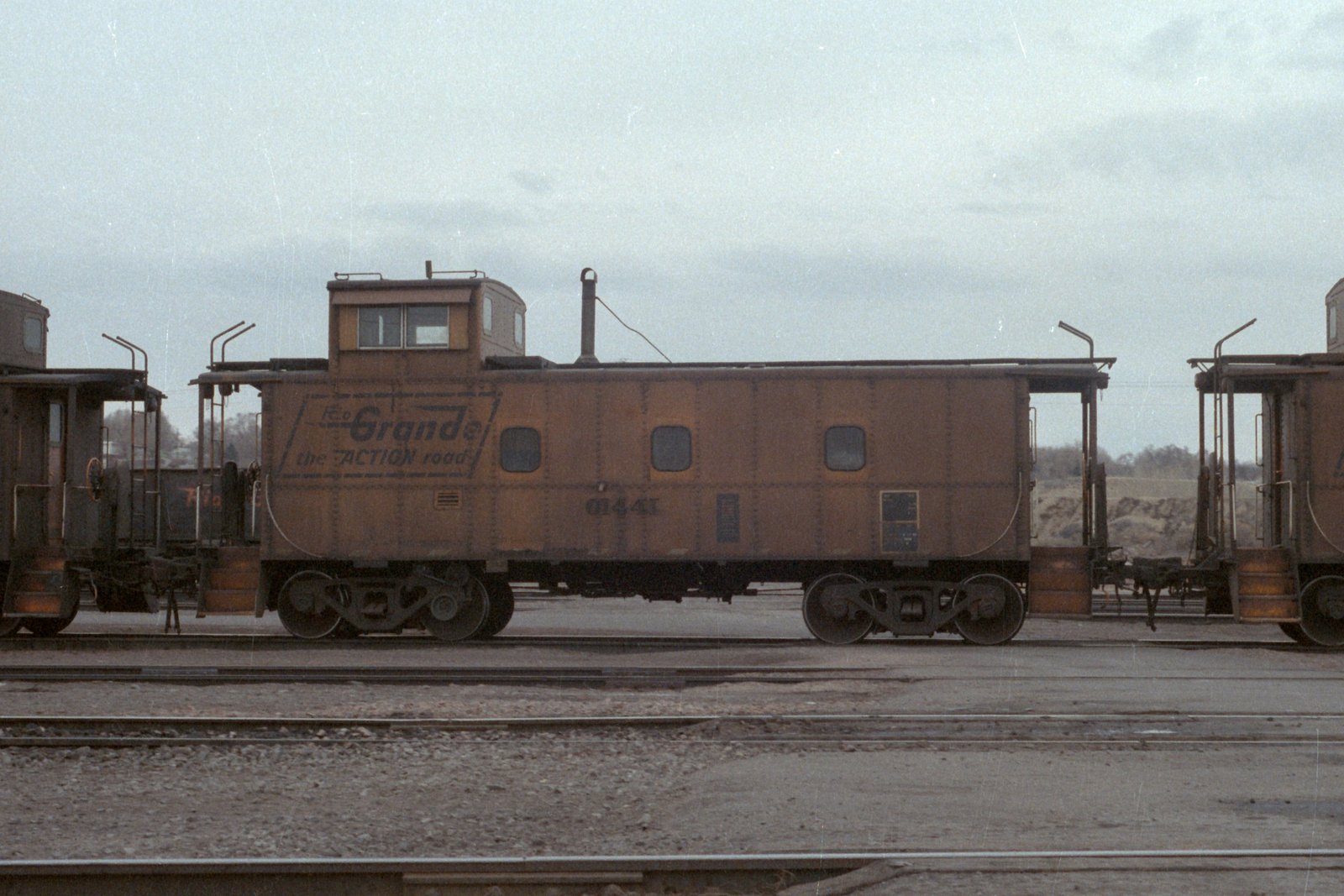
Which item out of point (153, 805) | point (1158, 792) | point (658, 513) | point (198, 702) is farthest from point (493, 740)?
point (658, 513)

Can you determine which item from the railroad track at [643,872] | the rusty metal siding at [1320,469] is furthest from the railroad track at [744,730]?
the rusty metal siding at [1320,469]

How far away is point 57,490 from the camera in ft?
61.9

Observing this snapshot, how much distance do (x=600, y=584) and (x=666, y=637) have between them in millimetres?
1247

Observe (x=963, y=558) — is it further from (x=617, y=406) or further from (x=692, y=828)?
(x=692, y=828)

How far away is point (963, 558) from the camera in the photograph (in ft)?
57.3

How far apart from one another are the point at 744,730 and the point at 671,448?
7950 millimetres

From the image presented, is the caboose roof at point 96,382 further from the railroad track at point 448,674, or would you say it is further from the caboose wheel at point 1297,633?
the caboose wheel at point 1297,633

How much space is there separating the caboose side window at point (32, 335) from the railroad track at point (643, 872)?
51.1ft

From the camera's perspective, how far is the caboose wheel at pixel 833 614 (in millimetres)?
17734

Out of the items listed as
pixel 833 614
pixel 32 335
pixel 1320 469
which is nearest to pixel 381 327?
pixel 32 335

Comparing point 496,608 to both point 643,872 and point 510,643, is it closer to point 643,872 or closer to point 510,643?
point 510,643

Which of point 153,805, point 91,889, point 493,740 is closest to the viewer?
point 91,889

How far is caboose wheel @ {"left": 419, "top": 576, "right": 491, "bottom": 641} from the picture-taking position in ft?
59.8

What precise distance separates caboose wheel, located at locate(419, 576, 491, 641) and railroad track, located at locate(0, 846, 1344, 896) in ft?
39.9
